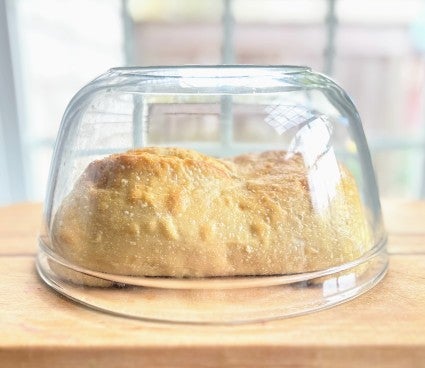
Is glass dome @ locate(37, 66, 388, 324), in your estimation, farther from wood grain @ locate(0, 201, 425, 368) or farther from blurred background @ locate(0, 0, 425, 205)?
blurred background @ locate(0, 0, 425, 205)

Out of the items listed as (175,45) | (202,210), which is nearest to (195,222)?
(202,210)

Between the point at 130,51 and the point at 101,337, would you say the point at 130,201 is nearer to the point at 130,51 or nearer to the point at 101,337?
the point at 101,337

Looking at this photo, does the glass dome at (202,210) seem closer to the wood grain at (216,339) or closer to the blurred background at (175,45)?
the wood grain at (216,339)

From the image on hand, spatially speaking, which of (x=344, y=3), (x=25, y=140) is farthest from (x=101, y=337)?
(x=344, y=3)

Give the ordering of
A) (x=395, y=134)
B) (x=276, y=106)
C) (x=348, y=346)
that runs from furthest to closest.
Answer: (x=395, y=134) → (x=276, y=106) → (x=348, y=346)

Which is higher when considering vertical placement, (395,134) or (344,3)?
(344,3)

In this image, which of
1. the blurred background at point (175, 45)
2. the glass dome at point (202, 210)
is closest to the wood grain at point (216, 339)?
the glass dome at point (202, 210)
